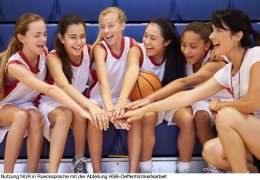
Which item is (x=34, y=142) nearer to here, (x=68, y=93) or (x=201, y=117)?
(x=68, y=93)

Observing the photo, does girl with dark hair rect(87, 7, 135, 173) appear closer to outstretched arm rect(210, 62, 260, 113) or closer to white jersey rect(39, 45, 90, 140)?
white jersey rect(39, 45, 90, 140)

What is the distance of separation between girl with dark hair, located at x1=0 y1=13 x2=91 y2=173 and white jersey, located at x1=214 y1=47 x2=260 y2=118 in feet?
1.76

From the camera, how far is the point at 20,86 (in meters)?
1.89

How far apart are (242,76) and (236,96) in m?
0.10

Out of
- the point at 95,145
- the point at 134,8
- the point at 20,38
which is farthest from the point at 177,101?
the point at 134,8

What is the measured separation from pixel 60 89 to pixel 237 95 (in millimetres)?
683

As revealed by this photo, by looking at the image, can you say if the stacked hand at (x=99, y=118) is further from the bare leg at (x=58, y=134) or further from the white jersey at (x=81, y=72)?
the white jersey at (x=81, y=72)

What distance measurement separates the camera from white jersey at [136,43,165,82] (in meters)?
2.00

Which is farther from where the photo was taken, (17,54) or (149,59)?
(149,59)

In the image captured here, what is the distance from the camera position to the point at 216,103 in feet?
5.57

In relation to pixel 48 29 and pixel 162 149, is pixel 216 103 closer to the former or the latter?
pixel 162 149

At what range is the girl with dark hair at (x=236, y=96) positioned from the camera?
4.87 feet

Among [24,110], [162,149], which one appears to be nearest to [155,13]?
[162,149]

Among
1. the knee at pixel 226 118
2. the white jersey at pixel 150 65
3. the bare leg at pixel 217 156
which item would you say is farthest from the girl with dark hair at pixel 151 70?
the knee at pixel 226 118
